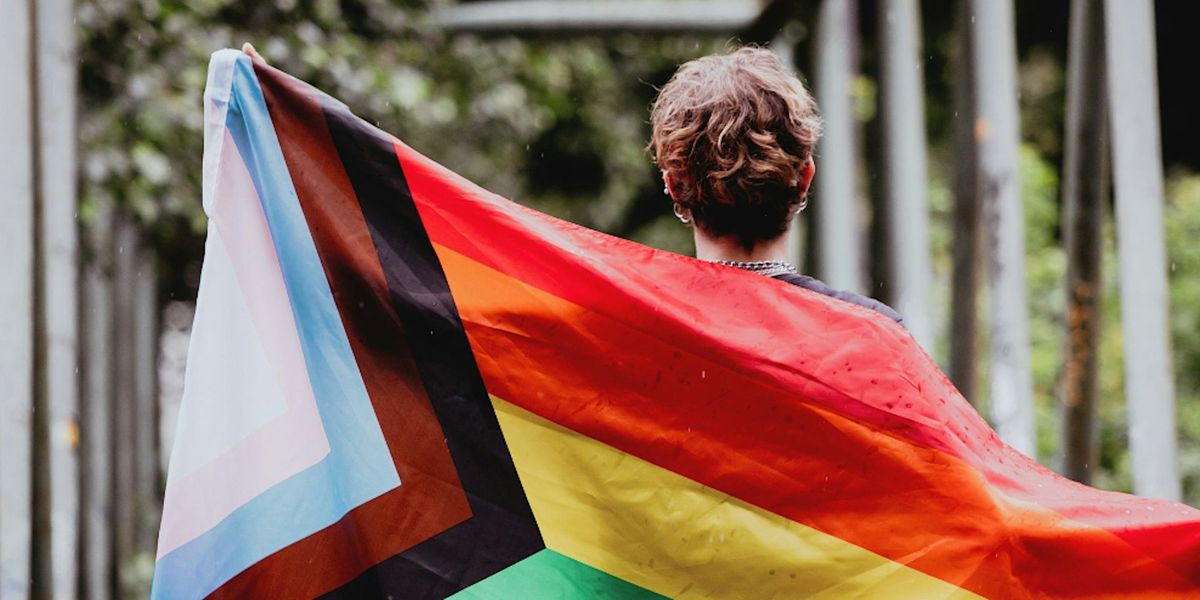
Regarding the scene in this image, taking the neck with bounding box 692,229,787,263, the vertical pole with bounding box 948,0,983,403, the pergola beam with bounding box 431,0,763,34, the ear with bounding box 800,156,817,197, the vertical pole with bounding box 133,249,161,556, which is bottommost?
the vertical pole with bounding box 133,249,161,556

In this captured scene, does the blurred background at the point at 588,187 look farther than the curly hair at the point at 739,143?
Yes

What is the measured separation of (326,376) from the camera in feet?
7.70

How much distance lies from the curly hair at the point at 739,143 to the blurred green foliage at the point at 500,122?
3.12ft

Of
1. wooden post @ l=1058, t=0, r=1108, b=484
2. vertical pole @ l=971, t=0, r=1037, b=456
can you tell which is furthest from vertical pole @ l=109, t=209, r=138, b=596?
wooden post @ l=1058, t=0, r=1108, b=484

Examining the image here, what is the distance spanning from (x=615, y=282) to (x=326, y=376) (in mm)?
526

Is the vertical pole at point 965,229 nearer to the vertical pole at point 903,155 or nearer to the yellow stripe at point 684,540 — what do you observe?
the vertical pole at point 903,155

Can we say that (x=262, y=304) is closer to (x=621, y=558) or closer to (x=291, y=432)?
(x=291, y=432)

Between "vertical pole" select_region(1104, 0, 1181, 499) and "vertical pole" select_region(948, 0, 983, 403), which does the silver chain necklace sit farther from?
"vertical pole" select_region(948, 0, 983, 403)

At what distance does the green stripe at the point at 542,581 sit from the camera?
2.26 meters

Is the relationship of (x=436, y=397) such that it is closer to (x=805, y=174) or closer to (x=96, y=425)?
(x=805, y=174)

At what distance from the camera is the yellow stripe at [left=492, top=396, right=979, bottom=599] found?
7.28 ft

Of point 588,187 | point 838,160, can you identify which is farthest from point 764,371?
point 588,187

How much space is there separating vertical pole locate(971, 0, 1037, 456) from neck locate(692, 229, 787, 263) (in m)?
3.06

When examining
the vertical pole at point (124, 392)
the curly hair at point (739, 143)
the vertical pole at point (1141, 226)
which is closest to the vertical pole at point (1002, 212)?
the vertical pole at point (1141, 226)
